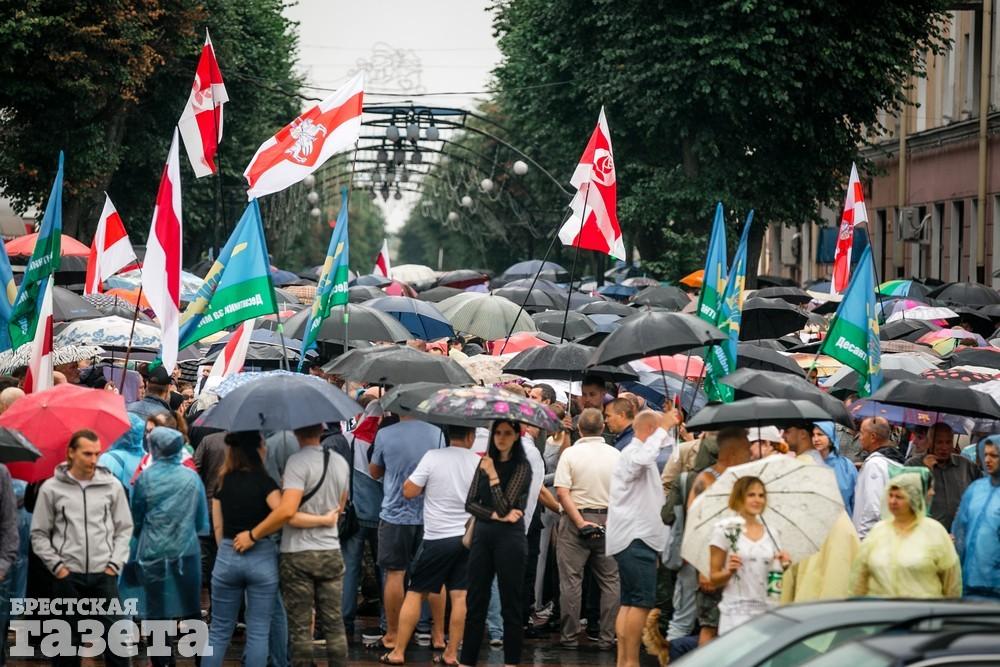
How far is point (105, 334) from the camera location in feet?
51.6

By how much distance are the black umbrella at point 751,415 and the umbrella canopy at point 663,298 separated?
1580 centimetres

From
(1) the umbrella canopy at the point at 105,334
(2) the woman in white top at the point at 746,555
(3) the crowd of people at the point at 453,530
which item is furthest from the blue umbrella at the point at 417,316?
(2) the woman in white top at the point at 746,555

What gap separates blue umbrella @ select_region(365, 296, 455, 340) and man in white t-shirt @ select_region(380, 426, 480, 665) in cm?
790

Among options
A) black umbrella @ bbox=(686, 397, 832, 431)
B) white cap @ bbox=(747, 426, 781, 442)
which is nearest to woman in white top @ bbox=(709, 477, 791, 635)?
black umbrella @ bbox=(686, 397, 832, 431)

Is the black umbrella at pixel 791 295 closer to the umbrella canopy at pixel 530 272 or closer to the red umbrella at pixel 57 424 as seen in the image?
the umbrella canopy at pixel 530 272

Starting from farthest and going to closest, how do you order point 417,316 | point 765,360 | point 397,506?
point 417,316 < point 765,360 < point 397,506

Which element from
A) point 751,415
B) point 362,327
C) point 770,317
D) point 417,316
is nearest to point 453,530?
point 751,415

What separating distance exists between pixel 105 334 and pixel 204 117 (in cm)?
268

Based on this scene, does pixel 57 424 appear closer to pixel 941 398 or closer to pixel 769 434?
pixel 769 434

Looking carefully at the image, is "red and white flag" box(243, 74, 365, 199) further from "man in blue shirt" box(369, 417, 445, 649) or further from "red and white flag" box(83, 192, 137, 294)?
"red and white flag" box(83, 192, 137, 294)

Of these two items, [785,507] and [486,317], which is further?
[486,317]

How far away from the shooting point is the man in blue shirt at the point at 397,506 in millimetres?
11164

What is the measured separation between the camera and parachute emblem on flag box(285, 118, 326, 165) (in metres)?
15.2

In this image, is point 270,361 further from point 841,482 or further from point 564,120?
point 564,120
